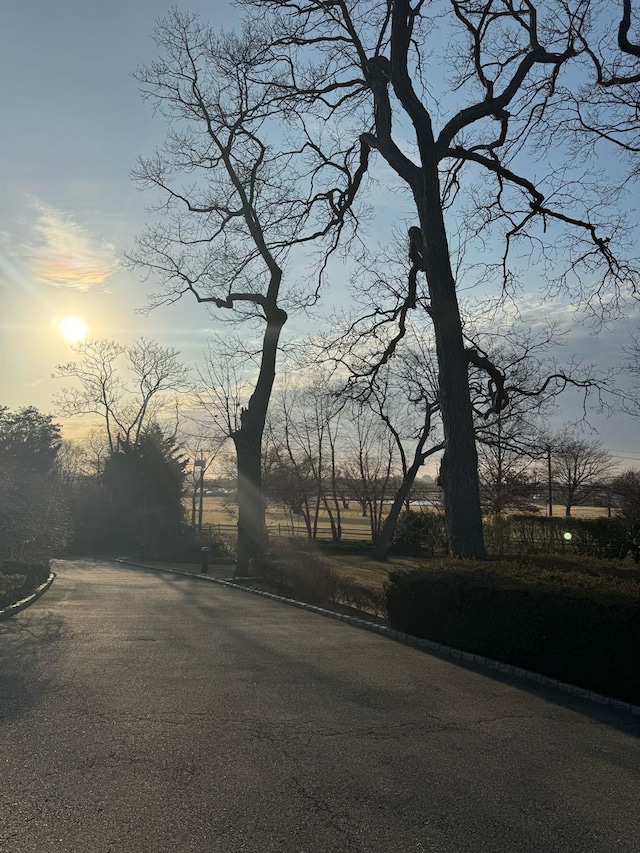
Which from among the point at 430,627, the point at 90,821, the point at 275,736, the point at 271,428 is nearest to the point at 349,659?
the point at 430,627

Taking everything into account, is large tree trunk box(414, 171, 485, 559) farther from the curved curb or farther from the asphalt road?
the curved curb

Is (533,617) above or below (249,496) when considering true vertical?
below

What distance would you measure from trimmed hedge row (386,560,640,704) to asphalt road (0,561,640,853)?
1.44 feet

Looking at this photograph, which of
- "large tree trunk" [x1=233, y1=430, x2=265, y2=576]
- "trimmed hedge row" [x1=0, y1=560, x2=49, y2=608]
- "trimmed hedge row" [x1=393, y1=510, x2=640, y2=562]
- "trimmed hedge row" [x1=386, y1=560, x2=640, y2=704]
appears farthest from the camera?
"trimmed hedge row" [x1=393, y1=510, x2=640, y2=562]

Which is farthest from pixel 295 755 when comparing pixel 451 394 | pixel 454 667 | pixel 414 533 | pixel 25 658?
pixel 414 533

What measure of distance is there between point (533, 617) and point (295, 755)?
4.17m

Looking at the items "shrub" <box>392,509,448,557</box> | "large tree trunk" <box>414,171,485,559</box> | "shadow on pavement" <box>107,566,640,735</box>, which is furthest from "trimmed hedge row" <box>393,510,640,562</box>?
"shadow on pavement" <box>107,566,640,735</box>

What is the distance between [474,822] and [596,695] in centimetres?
372

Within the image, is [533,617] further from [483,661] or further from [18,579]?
[18,579]

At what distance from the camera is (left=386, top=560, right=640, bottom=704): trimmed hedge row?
298 inches

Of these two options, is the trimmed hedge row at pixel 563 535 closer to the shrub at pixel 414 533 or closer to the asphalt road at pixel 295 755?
the shrub at pixel 414 533

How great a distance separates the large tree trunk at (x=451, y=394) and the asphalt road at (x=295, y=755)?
4.28 metres

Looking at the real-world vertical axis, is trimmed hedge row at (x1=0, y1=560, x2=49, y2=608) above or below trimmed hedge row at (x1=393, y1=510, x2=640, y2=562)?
below

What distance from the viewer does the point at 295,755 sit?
5.33 metres
